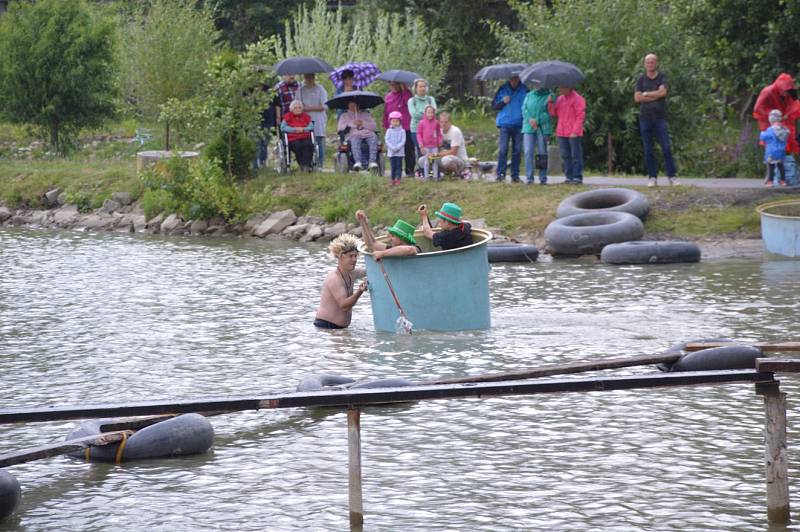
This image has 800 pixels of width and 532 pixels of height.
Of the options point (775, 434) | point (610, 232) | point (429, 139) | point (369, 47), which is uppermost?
point (369, 47)

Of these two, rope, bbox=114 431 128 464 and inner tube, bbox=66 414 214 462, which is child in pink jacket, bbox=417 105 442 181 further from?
rope, bbox=114 431 128 464

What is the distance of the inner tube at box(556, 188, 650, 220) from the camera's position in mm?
23172

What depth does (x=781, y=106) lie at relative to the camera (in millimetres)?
23844

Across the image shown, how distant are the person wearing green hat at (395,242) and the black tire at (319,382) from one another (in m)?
2.75

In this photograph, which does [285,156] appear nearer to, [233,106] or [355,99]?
[233,106]

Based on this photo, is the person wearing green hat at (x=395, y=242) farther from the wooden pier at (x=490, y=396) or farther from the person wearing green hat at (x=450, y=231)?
the wooden pier at (x=490, y=396)

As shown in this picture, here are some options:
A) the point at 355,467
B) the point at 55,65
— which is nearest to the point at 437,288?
the point at 355,467

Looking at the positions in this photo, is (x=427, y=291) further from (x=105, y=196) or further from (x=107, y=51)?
(x=107, y=51)

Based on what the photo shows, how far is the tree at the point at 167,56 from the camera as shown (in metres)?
37.3

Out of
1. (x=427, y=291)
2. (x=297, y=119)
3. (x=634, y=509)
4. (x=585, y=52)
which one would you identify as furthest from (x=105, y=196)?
(x=634, y=509)

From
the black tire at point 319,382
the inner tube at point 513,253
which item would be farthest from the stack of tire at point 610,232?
the black tire at point 319,382

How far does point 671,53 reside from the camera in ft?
96.4

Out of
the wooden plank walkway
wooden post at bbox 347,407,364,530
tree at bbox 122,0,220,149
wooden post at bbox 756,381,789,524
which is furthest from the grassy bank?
wooden post at bbox 347,407,364,530

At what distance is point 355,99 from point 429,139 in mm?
2313
